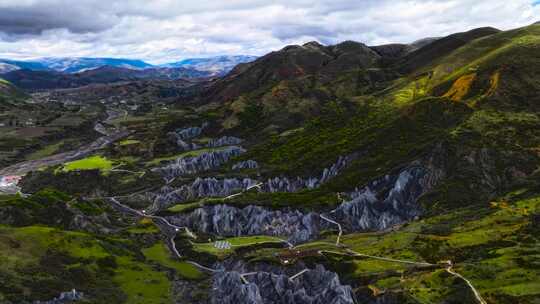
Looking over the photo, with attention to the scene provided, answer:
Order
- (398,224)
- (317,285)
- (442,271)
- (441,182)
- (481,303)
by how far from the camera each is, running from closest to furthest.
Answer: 1. (481,303)
2. (442,271)
3. (317,285)
4. (398,224)
5. (441,182)

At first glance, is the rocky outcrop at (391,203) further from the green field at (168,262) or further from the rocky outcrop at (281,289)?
the green field at (168,262)

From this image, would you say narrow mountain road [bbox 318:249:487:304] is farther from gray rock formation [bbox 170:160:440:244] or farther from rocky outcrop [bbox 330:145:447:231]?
rocky outcrop [bbox 330:145:447:231]

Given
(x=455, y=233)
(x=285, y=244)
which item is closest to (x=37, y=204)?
(x=285, y=244)

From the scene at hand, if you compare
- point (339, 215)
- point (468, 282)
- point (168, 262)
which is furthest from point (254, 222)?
point (468, 282)

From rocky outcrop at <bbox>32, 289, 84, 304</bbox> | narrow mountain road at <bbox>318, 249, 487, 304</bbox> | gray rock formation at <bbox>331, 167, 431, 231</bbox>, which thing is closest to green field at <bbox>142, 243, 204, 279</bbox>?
rocky outcrop at <bbox>32, 289, 84, 304</bbox>

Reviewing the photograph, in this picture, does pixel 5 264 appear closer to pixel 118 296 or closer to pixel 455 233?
pixel 118 296
